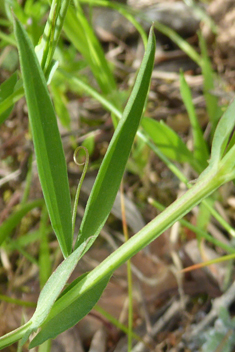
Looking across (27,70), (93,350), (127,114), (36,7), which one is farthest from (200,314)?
(36,7)

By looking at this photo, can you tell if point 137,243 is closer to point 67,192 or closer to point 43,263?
point 67,192

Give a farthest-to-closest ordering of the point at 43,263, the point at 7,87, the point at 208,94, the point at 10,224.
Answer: the point at 208,94 → the point at 43,263 → the point at 10,224 → the point at 7,87

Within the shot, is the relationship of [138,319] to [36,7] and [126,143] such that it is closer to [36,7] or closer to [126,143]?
[126,143]

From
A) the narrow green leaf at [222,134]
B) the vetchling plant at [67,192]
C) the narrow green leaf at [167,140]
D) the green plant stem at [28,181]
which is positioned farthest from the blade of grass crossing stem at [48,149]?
the green plant stem at [28,181]

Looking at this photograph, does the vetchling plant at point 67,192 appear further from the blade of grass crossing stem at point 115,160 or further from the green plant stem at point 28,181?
the green plant stem at point 28,181

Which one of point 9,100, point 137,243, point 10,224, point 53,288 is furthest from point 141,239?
point 10,224

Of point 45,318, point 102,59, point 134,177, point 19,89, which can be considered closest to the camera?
point 45,318

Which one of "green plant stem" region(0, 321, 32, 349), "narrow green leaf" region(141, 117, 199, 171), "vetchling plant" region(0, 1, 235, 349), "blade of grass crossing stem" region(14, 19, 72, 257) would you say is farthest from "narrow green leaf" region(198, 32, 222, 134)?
"green plant stem" region(0, 321, 32, 349)
